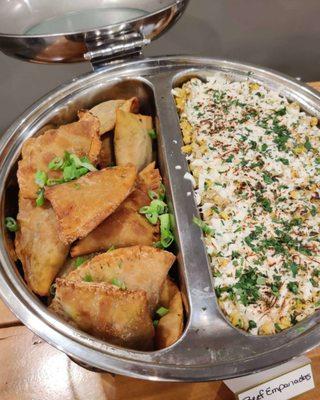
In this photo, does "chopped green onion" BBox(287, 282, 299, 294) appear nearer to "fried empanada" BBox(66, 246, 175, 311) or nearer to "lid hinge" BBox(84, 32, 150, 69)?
"fried empanada" BBox(66, 246, 175, 311)

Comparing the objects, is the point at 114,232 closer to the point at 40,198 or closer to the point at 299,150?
the point at 40,198

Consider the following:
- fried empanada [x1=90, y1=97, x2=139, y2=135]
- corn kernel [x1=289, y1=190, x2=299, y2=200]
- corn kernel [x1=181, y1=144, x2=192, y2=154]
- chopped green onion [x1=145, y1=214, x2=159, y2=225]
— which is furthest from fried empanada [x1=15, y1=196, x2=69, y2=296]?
corn kernel [x1=289, y1=190, x2=299, y2=200]

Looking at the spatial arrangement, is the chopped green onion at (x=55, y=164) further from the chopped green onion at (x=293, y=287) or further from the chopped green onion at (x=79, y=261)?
the chopped green onion at (x=293, y=287)

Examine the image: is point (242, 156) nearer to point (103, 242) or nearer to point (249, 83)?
point (249, 83)

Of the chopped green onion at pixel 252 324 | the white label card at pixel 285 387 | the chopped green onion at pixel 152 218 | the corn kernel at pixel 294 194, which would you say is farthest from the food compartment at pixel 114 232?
the corn kernel at pixel 294 194

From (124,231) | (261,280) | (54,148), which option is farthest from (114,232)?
(261,280)
